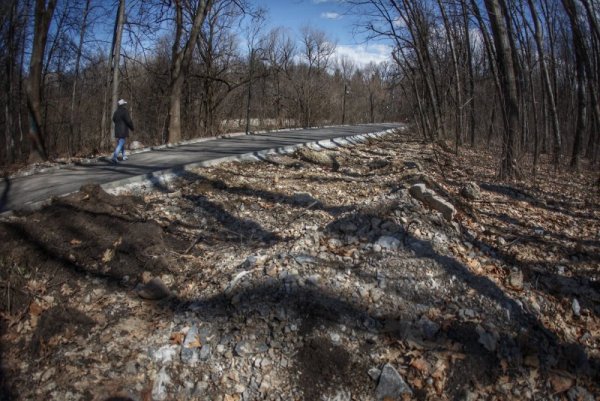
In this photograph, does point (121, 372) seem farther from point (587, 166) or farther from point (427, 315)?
point (587, 166)

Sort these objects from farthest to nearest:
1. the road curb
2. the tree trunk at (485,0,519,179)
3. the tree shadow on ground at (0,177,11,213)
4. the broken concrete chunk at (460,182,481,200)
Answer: the tree trunk at (485,0,519,179) < the broken concrete chunk at (460,182,481,200) < the tree shadow on ground at (0,177,11,213) < the road curb

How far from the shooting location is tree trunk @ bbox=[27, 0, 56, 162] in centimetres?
1106

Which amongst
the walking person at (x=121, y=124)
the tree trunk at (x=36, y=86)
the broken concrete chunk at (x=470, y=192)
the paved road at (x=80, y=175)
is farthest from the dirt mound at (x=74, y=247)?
the tree trunk at (x=36, y=86)

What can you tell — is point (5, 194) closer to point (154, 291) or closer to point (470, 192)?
point (154, 291)

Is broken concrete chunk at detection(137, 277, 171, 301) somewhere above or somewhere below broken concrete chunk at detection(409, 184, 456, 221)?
below

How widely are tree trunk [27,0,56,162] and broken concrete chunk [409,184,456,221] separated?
1090 cm

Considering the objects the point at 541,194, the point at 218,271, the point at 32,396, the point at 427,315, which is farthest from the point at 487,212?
the point at 32,396

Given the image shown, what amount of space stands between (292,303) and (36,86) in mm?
11701

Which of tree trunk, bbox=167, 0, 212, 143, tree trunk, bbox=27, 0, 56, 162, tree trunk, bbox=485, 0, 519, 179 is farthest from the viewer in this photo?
tree trunk, bbox=167, 0, 212, 143

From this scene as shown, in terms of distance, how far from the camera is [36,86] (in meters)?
11.2

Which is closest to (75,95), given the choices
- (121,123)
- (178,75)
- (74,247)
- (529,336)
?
(178,75)

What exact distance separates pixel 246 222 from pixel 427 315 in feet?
9.27

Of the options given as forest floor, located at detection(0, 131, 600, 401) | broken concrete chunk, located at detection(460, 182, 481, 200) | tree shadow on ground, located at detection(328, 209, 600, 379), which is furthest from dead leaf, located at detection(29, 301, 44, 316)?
broken concrete chunk, located at detection(460, 182, 481, 200)

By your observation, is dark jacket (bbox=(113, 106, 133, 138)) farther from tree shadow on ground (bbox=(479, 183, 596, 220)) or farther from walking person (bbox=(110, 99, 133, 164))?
tree shadow on ground (bbox=(479, 183, 596, 220))
